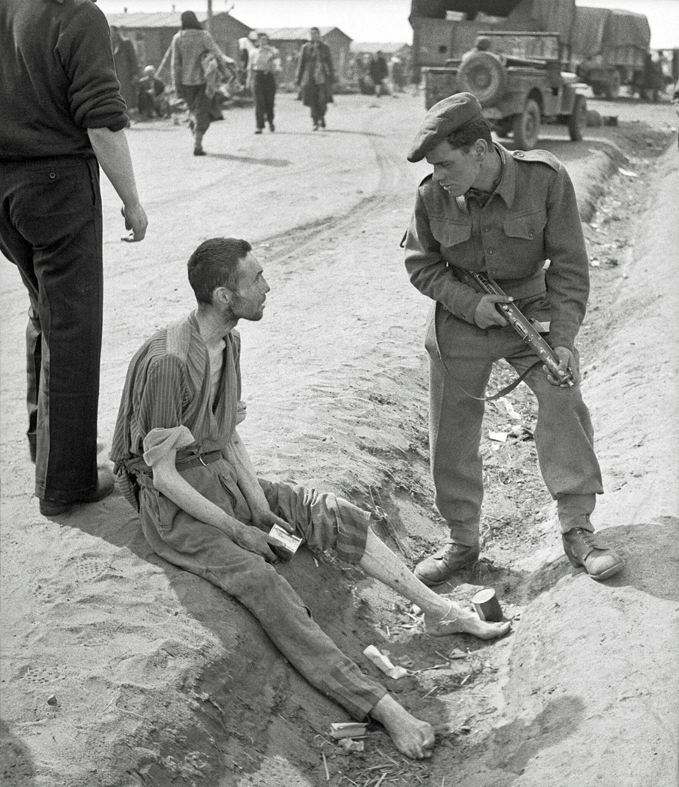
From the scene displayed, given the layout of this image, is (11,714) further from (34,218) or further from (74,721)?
(34,218)

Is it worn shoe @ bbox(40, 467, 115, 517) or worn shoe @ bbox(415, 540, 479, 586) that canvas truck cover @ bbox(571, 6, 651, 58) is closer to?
worn shoe @ bbox(415, 540, 479, 586)

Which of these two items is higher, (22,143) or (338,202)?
(22,143)

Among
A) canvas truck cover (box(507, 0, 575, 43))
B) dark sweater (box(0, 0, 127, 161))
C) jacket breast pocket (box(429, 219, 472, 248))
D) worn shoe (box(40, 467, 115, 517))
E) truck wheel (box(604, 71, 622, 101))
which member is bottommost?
worn shoe (box(40, 467, 115, 517))

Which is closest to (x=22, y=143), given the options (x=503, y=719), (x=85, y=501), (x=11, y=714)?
(x=85, y=501)

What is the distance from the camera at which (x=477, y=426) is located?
464 centimetres

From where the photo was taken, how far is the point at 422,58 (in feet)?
55.2

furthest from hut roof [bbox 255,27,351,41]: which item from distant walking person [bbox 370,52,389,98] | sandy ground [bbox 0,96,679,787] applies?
sandy ground [bbox 0,96,679,787]

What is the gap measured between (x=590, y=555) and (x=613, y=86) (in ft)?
84.3

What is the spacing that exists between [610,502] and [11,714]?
2.99m

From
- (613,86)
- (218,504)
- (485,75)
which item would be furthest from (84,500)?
(613,86)

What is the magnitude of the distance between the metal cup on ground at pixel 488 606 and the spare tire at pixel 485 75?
35.6ft

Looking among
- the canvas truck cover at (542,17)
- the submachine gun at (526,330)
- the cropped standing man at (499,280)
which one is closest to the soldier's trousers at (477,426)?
the cropped standing man at (499,280)

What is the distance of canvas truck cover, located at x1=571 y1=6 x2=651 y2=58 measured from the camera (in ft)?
82.9

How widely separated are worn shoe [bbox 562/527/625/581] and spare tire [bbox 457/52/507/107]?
35.3 feet
